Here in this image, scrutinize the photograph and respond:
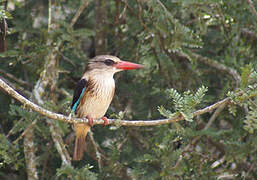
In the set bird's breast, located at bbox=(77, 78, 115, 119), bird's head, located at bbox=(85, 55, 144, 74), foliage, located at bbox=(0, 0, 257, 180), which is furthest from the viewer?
bird's head, located at bbox=(85, 55, 144, 74)

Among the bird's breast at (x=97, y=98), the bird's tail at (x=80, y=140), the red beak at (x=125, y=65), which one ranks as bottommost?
Answer: the bird's tail at (x=80, y=140)

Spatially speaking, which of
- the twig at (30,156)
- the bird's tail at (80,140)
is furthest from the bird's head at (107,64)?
the twig at (30,156)

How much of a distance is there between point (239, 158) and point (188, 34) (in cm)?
117

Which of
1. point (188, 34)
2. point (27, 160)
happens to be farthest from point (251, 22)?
point (27, 160)

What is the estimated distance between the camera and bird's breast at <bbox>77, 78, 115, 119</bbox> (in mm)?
4324

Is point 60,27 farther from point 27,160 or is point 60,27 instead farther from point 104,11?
point 27,160

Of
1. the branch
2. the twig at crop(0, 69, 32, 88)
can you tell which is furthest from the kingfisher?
the branch

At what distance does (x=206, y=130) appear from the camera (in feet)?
13.8

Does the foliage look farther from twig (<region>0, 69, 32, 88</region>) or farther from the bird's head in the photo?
the bird's head

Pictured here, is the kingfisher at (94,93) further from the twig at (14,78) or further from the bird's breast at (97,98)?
the twig at (14,78)

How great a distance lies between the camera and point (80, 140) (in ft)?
14.8

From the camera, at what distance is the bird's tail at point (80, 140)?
438cm

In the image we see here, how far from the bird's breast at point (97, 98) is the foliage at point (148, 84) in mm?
156

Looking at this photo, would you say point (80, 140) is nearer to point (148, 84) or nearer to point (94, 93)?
point (94, 93)
